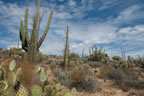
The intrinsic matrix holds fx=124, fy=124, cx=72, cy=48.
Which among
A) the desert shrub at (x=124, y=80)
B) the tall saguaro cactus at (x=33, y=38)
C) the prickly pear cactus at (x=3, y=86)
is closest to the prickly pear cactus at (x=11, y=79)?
the prickly pear cactus at (x=3, y=86)

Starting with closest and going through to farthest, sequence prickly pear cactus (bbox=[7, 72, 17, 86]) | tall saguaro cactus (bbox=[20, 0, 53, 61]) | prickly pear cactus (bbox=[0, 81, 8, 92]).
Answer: prickly pear cactus (bbox=[0, 81, 8, 92]) → prickly pear cactus (bbox=[7, 72, 17, 86]) → tall saguaro cactus (bbox=[20, 0, 53, 61])

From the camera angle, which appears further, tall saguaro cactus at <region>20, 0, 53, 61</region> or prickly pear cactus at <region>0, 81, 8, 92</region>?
tall saguaro cactus at <region>20, 0, 53, 61</region>

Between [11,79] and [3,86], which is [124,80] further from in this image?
[3,86]

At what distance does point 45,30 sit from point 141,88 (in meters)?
8.83

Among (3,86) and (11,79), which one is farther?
(11,79)

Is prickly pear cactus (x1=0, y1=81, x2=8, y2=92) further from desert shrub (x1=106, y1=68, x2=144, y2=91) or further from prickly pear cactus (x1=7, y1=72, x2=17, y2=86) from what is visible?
desert shrub (x1=106, y1=68, x2=144, y2=91)

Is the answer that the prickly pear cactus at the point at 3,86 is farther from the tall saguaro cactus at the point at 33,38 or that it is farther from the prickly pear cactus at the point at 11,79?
the tall saguaro cactus at the point at 33,38

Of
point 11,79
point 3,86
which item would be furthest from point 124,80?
point 3,86

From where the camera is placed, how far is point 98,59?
12227 mm

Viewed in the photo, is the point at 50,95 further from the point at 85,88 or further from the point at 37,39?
the point at 37,39

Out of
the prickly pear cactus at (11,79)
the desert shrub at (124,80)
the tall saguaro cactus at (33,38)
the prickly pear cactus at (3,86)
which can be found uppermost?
the tall saguaro cactus at (33,38)

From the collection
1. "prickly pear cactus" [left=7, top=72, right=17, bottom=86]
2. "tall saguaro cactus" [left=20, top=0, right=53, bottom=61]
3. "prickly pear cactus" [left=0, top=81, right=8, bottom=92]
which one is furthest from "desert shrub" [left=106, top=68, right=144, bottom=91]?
"tall saguaro cactus" [left=20, top=0, right=53, bottom=61]

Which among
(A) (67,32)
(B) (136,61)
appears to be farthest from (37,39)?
(B) (136,61)

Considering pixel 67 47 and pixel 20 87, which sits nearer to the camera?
pixel 20 87
